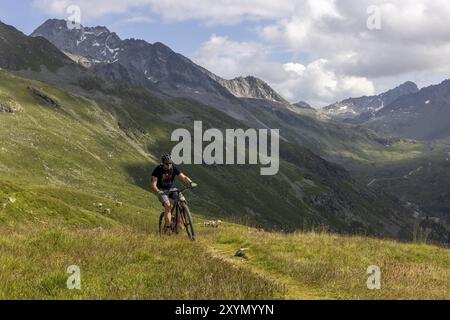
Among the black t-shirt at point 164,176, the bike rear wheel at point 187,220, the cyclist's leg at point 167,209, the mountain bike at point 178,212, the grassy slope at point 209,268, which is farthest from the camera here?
the black t-shirt at point 164,176

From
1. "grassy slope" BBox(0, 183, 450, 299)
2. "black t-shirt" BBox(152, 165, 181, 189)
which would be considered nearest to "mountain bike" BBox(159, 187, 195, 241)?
"black t-shirt" BBox(152, 165, 181, 189)

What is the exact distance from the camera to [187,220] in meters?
18.1

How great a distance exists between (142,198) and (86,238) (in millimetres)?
92364

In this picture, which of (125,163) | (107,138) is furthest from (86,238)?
(107,138)

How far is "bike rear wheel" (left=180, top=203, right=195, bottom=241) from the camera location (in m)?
18.0

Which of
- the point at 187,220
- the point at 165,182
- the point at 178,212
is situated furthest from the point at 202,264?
the point at 165,182

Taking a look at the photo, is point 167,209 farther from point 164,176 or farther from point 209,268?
point 209,268

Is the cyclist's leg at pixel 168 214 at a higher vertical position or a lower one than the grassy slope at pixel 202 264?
higher

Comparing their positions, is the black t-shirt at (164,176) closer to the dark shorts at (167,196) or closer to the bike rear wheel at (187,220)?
the dark shorts at (167,196)

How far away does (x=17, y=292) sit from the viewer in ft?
29.8

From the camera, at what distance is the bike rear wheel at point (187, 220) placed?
18000 millimetres

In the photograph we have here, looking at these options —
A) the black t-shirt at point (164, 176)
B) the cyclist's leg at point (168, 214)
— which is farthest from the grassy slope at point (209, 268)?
the black t-shirt at point (164, 176)

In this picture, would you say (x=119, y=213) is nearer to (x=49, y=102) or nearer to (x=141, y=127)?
(x=49, y=102)

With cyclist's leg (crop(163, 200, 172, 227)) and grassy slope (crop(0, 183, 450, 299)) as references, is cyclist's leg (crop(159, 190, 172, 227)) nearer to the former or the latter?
cyclist's leg (crop(163, 200, 172, 227))
